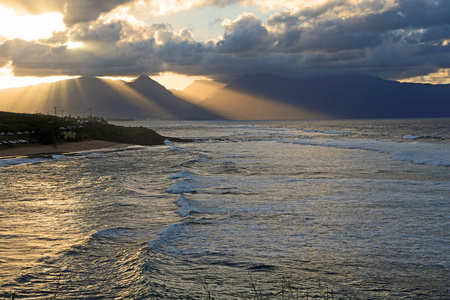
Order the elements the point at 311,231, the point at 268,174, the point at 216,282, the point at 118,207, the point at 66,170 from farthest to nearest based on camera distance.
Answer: the point at 66,170 → the point at 268,174 → the point at 118,207 → the point at 311,231 → the point at 216,282

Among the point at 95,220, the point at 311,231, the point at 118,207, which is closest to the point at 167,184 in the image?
the point at 118,207

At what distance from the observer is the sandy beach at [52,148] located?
53906 millimetres

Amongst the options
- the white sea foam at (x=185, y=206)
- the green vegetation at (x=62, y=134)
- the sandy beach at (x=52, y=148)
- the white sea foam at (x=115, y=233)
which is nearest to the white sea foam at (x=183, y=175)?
the white sea foam at (x=185, y=206)

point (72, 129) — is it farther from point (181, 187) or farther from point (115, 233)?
point (115, 233)

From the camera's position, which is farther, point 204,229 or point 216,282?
point 204,229

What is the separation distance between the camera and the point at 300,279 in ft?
33.1

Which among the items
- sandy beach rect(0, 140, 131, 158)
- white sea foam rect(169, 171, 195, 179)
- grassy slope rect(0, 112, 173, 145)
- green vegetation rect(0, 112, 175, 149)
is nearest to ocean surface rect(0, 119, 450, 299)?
white sea foam rect(169, 171, 195, 179)

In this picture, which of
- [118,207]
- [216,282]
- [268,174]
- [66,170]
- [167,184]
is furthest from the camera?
[66,170]

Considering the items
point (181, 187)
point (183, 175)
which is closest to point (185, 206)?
point (181, 187)

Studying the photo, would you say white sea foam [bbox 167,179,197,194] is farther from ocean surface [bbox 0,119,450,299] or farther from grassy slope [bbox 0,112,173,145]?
grassy slope [bbox 0,112,173,145]

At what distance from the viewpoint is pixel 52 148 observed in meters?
62.0

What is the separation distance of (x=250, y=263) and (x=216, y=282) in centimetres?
165

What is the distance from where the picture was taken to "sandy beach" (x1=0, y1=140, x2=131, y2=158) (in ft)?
177

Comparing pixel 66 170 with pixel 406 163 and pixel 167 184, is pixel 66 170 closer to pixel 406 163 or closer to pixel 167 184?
pixel 167 184
